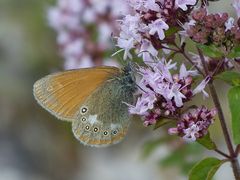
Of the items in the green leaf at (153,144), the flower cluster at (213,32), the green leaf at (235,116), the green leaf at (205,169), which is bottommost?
the green leaf at (153,144)

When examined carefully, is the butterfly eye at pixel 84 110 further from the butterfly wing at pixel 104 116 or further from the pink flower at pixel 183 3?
the pink flower at pixel 183 3

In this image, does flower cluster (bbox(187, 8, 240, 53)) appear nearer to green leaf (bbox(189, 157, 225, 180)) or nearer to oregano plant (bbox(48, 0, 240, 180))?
oregano plant (bbox(48, 0, 240, 180))

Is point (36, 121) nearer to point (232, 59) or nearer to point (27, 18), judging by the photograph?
point (27, 18)

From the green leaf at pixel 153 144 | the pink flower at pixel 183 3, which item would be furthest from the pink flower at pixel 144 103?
the green leaf at pixel 153 144

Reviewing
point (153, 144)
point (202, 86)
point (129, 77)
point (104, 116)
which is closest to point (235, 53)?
point (202, 86)

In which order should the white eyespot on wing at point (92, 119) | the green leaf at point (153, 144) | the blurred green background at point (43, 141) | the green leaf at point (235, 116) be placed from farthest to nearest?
the blurred green background at point (43, 141), the green leaf at point (153, 144), the white eyespot on wing at point (92, 119), the green leaf at point (235, 116)
